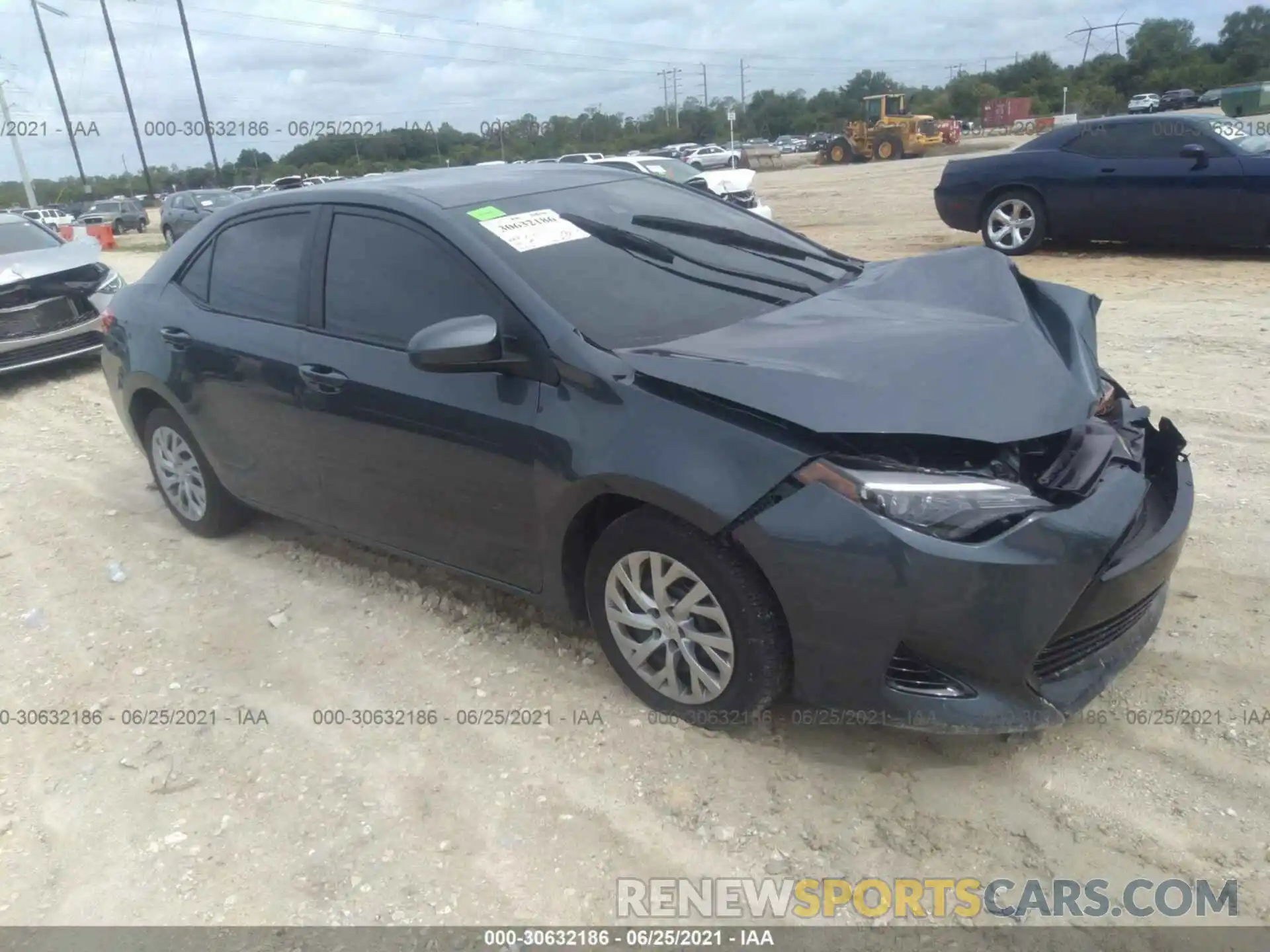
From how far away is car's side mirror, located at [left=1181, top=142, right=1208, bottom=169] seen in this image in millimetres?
9406

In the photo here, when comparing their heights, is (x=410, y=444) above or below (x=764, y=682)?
above

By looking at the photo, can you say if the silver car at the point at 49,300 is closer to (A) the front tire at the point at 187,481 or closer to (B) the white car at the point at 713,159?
(A) the front tire at the point at 187,481

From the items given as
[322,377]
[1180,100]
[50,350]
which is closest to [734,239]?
[322,377]

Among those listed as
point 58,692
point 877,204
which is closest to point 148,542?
point 58,692

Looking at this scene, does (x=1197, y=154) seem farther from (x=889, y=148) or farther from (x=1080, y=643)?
(x=889, y=148)

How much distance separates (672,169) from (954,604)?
14438mm

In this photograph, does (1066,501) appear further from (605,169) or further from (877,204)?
(877,204)

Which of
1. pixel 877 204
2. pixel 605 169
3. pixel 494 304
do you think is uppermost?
pixel 605 169

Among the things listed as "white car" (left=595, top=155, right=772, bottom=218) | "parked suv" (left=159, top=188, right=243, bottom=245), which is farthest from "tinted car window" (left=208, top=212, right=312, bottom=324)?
"parked suv" (left=159, top=188, right=243, bottom=245)

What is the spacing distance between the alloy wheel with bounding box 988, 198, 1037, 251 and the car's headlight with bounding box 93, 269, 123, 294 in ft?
29.8

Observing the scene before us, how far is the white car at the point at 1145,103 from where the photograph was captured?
161ft

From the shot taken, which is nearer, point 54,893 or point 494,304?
point 54,893

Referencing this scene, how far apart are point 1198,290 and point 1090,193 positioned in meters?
2.17

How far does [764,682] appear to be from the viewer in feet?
9.04
